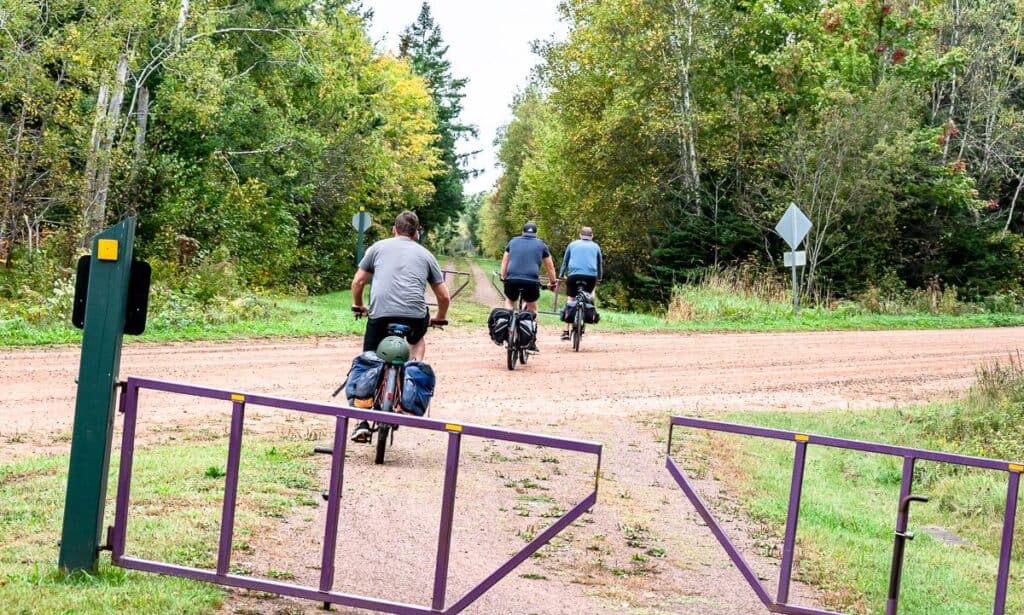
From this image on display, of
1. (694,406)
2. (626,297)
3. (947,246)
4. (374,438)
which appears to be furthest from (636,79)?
(374,438)

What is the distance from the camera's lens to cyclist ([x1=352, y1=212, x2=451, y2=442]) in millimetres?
9539

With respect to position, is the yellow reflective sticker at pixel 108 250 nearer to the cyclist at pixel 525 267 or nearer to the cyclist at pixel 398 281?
the cyclist at pixel 398 281

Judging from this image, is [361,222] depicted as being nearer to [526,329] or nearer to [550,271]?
[550,271]

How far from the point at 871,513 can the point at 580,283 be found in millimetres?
9830

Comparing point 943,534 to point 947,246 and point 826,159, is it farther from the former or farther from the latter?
point 947,246

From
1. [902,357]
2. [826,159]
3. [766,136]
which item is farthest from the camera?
[766,136]

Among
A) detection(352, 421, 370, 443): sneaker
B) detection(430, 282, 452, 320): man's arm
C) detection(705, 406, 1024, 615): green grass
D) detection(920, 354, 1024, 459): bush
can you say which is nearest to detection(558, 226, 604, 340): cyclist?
detection(705, 406, 1024, 615): green grass

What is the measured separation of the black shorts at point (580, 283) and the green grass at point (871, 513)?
203 inches

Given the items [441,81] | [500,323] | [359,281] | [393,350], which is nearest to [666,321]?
[500,323]

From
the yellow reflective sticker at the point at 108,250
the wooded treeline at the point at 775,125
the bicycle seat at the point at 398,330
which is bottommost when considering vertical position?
the bicycle seat at the point at 398,330

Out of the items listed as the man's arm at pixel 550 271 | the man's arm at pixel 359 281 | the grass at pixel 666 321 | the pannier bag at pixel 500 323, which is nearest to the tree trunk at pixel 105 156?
the grass at pixel 666 321

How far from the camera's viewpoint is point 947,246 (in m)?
41.7

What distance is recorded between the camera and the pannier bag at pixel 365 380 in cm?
880

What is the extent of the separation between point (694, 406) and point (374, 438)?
18.1 feet
